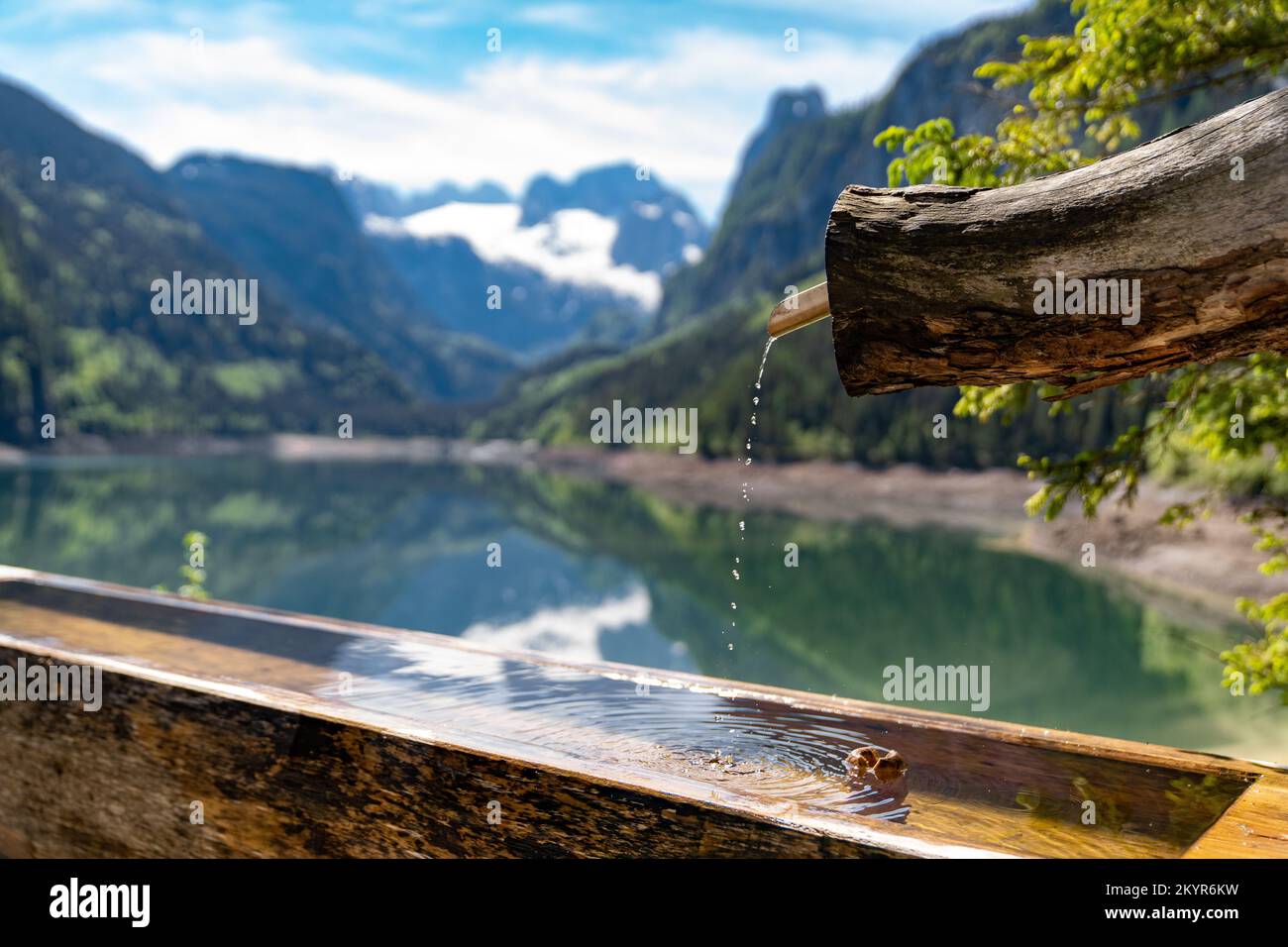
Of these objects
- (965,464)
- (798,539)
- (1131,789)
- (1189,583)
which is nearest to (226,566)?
(798,539)

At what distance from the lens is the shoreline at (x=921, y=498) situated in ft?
107

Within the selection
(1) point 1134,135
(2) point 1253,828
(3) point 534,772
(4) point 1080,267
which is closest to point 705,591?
(1) point 1134,135

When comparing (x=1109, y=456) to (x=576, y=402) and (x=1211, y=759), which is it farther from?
(x=576, y=402)

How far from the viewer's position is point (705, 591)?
1448 inches

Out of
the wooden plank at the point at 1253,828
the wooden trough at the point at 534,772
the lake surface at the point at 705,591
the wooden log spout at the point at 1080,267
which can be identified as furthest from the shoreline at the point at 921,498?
the wooden log spout at the point at 1080,267

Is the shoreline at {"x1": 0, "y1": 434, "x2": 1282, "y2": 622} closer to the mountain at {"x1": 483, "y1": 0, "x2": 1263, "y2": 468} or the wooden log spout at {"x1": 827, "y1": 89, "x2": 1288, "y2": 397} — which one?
the mountain at {"x1": 483, "y1": 0, "x2": 1263, "y2": 468}

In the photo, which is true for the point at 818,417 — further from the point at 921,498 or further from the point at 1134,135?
the point at 1134,135

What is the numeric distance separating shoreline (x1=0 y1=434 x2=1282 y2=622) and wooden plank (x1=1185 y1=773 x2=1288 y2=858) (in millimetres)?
2686

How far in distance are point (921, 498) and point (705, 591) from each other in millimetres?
38906

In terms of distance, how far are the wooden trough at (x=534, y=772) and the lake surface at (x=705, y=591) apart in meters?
3.18

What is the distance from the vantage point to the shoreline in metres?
32.8

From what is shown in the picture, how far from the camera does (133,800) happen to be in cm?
504
